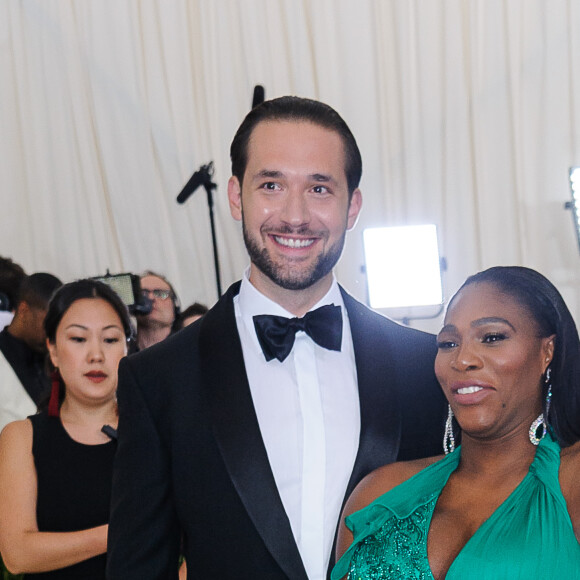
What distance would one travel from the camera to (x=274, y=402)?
6.01 feet

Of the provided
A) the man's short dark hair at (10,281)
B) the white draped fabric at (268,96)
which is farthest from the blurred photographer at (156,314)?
the white draped fabric at (268,96)

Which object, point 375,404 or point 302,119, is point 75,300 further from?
point 375,404

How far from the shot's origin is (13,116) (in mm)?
6574

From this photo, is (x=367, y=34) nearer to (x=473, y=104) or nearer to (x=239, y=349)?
(x=473, y=104)

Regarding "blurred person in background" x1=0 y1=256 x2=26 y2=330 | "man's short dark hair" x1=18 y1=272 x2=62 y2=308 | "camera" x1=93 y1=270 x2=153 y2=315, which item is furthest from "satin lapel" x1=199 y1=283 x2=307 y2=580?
"blurred person in background" x1=0 y1=256 x2=26 y2=330

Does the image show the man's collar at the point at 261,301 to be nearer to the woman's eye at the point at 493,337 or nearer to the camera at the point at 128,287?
the woman's eye at the point at 493,337

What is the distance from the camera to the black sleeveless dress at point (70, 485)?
2378 mm

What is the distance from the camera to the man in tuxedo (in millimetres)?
1717

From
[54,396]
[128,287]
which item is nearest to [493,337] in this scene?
[54,396]

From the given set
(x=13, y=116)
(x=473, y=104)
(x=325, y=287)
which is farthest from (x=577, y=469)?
(x=13, y=116)

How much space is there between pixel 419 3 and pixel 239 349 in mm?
4687

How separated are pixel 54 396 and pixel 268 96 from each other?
12.8 ft

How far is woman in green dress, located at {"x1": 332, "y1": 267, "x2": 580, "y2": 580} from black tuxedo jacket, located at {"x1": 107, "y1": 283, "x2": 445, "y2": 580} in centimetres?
9

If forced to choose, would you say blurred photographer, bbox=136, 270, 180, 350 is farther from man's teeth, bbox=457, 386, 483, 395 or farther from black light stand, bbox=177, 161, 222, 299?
man's teeth, bbox=457, 386, 483, 395
